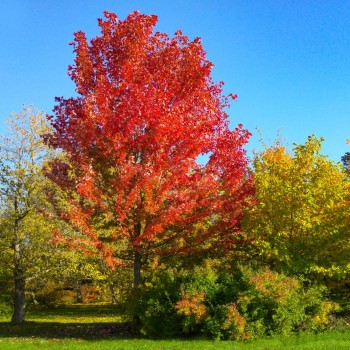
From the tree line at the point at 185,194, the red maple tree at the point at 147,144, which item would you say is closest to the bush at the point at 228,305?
the tree line at the point at 185,194

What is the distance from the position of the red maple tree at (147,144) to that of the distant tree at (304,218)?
838 mm

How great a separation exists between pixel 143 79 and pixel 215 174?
4027mm

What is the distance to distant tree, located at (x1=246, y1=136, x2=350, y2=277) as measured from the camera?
49.9 ft

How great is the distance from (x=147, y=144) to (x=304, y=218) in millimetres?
5990

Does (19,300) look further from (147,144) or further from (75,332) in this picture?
(147,144)

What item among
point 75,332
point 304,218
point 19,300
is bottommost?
point 75,332

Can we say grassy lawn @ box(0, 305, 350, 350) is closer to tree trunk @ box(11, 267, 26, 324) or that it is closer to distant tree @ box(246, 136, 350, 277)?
distant tree @ box(246, 136, 350, 277)

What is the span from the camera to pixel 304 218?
49.3 feet

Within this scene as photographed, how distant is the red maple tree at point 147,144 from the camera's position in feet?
44.7

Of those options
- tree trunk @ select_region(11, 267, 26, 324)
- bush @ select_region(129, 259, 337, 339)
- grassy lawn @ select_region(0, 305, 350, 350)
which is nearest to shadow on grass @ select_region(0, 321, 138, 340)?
grassy lawn @ select_region(0, 305, 350, 350)

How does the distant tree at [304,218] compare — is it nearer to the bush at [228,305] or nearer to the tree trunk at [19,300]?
the bush at [228,305]

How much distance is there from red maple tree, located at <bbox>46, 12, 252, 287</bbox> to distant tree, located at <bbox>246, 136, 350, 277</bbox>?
84cm

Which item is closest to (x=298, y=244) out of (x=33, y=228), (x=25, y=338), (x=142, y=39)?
(x=142, y=39)

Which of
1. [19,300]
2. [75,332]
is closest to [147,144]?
[75,332]
